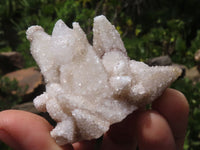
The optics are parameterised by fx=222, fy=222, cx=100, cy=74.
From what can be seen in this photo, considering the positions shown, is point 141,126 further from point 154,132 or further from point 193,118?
point 193,118

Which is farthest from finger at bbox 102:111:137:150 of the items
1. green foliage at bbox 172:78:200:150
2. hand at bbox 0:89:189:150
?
green foliage at bbox 172:78:200:150

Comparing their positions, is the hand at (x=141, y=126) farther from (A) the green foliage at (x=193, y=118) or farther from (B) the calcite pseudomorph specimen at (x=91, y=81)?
(A) the green foliage at (x=193, y=118)

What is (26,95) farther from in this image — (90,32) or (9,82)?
(90,32)

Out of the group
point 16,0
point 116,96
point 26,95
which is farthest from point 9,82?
point 16,0

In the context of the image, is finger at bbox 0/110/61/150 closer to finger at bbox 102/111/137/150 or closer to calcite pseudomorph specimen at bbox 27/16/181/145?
calcite pseudomorph specimen at bbox 27/16/181/145

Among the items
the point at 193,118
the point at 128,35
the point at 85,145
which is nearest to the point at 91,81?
the point at 85,145
